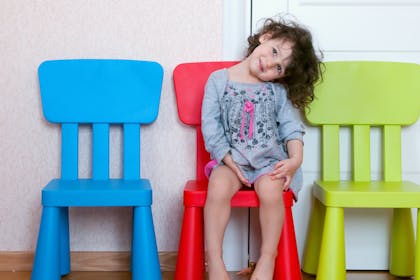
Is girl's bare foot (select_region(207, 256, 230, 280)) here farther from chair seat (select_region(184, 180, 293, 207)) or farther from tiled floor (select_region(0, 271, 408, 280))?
tiled floor (select_region(0, 271, 408, 280))

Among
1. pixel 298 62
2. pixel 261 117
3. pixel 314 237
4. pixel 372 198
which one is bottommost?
pixel 314 237

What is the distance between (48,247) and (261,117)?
585 millimetres

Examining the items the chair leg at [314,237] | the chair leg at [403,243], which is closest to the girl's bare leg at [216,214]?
the chair leg at [314,237]

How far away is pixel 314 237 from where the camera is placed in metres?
1.62

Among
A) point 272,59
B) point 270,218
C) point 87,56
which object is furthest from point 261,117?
point 87,56

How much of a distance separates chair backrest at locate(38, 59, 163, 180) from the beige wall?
0.06 metres

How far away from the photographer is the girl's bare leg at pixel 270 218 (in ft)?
4.44

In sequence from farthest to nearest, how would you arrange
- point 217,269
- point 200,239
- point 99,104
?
point 99,104, point 200,239, point 217,269

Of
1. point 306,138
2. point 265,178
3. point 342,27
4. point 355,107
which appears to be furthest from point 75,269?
point 342,27

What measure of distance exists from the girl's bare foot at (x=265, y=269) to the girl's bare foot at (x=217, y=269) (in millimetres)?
63

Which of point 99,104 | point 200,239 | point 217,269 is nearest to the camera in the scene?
point 217,269

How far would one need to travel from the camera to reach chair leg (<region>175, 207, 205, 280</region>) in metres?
1.41

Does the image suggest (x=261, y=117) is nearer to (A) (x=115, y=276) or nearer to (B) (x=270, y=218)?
(B) (x=270, y=218)

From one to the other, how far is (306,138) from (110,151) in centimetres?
53
